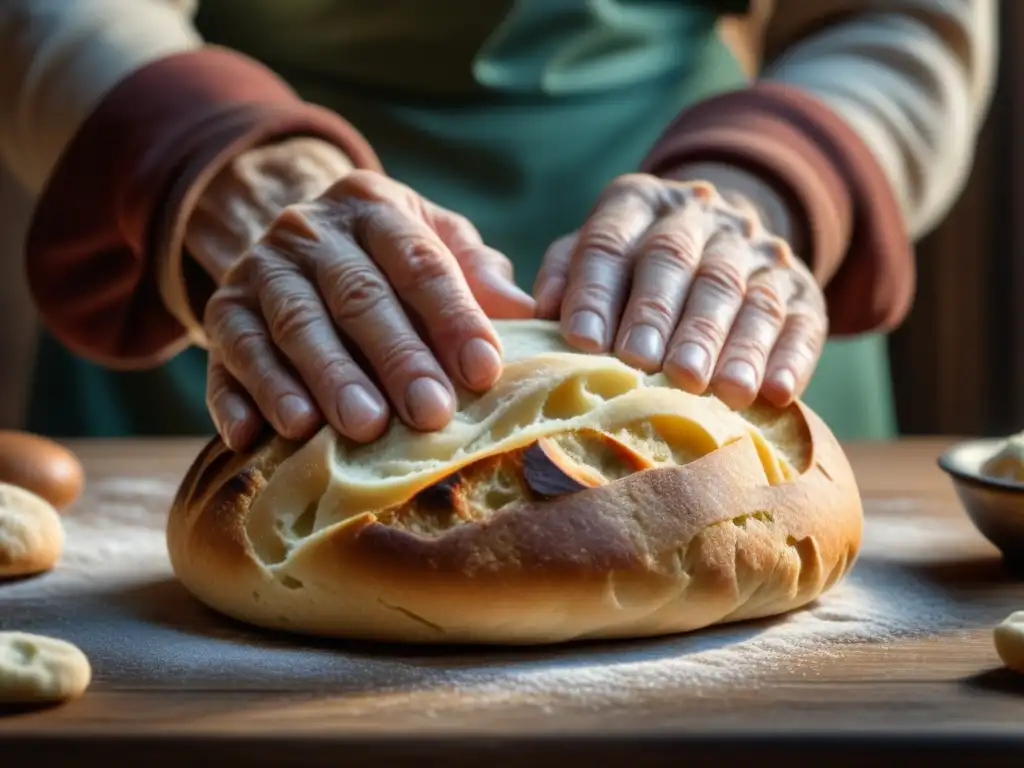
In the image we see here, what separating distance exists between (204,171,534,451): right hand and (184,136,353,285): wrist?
0.29m

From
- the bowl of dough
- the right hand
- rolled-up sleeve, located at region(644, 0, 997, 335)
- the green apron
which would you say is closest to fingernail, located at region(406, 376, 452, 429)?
the right hand

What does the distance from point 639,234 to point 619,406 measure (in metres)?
0.30

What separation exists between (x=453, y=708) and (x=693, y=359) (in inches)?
17.9

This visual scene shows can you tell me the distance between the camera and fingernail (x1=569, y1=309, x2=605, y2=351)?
4.32 ft

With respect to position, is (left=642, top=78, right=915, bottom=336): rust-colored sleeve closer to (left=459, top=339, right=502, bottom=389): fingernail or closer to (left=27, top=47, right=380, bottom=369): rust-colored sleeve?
(left=27, top=47, right=380, bottom=369): rust-colored sleeve

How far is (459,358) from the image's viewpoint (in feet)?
4.14

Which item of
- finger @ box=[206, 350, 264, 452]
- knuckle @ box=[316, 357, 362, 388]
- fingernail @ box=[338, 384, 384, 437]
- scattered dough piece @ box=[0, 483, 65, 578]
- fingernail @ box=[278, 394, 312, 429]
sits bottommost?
scattered dough piece @ box=[0, 483, 65, 578]

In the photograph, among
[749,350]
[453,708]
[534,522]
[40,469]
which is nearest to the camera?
[453,708]

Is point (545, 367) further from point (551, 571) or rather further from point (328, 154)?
point (328, 154)

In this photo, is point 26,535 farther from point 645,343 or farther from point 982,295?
point 982,295

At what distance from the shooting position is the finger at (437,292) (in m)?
1.26

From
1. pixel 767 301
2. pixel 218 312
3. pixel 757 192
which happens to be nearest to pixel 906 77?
pixel 757 192

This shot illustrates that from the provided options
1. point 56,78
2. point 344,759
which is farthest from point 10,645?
point 56,78

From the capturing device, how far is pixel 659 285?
1377 mm
